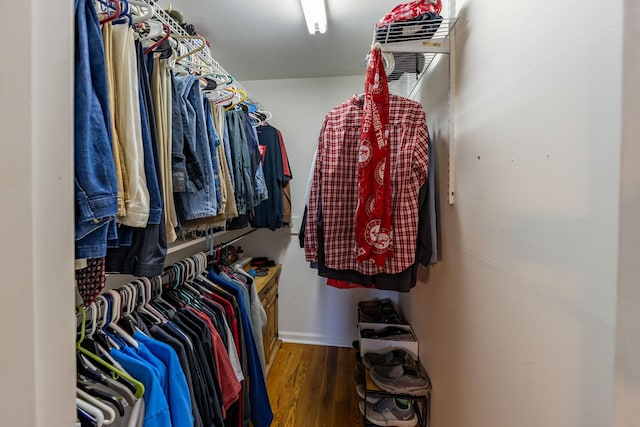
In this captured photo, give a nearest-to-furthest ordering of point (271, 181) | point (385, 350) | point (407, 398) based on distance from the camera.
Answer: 1. point (407, 398)
2. point (385, 350)
3. point (271, 181)

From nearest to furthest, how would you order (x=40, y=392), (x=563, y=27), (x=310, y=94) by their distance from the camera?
(x=40, y=392) → (x=563, y=27) → (x=310, y=94)

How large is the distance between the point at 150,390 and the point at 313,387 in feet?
4.57

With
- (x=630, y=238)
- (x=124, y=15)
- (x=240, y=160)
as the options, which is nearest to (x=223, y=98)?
(x=240, y=160)

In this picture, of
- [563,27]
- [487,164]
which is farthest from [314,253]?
[563,27]

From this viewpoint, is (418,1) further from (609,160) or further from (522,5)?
(609,160)

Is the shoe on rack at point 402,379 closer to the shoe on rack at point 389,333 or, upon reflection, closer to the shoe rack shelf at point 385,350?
the shoe rack shelf at point 385,350

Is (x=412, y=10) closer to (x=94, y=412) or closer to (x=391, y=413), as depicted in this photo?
(x=94, y=412)

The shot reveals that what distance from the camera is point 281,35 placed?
1.71 metres

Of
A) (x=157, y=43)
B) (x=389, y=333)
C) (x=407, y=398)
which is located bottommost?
(x=407, y=398)

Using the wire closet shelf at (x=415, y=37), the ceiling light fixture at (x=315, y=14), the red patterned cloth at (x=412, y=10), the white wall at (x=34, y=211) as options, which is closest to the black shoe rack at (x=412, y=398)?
the white wall at (x=34, y=211)

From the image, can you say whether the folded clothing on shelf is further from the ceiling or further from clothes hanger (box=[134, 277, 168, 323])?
clothes hanger (box=[134, 277, 168, 323])

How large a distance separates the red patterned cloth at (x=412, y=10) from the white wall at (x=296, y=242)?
1284 millimetres

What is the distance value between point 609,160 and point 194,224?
119 cm

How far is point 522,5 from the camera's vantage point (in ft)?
2.08
